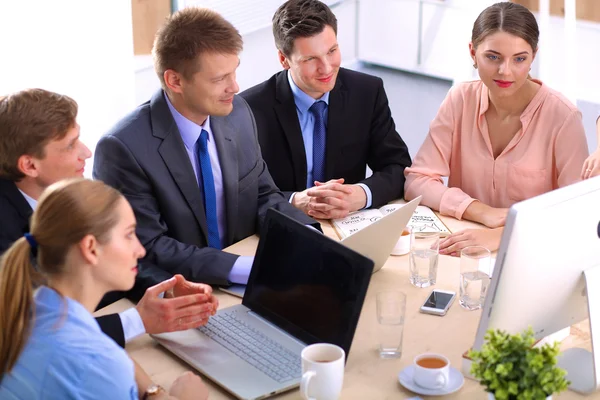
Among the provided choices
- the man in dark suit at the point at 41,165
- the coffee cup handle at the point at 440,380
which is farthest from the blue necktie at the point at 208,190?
the coffee cup handle at the point at 440,380

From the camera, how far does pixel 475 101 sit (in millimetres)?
2857

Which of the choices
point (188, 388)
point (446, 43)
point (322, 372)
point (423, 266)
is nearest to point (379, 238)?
point (423, 266)

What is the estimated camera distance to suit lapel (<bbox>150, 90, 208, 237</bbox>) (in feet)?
7.94

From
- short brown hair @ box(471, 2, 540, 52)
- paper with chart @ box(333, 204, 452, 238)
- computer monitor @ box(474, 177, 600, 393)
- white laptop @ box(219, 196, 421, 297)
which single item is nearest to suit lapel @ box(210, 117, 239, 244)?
paper with chart @ box(333, 204, 452, 238)

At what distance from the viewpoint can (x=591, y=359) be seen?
1742 mm

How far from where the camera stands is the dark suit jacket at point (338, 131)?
304 cm

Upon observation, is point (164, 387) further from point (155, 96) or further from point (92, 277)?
point (155, 96)

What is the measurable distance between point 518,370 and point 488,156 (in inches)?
58.4

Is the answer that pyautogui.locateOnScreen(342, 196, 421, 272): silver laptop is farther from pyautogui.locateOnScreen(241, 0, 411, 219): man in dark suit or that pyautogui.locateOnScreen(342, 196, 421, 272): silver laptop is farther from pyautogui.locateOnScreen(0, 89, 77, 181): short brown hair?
pyautogui.locateOnScreen(0, 89, 77, 181): short brown hair

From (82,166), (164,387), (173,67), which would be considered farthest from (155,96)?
(164,387)

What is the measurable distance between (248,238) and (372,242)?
22.8 inches

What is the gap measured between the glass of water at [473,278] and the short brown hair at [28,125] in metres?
1.08

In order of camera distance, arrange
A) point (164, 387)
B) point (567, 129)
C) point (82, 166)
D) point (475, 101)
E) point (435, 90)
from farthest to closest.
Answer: point (435, 90) < point (475, 101) < point (567, 129) < point (82, 166) < point (164, 387)

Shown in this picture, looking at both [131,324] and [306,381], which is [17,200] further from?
[306,381]
